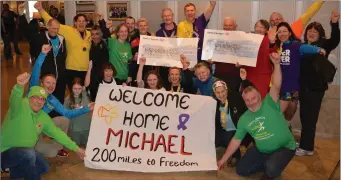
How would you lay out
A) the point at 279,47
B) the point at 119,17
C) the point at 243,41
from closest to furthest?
the point at 279,47, the point at 243,41, the point at 119,17

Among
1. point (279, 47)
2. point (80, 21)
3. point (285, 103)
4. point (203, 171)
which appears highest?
point (80, 21)

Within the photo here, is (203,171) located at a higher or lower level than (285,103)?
lower

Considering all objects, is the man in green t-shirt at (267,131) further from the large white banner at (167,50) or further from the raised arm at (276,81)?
the large white banner at (167,50)

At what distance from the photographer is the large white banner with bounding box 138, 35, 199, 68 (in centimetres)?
496

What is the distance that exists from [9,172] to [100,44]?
6.25 feet

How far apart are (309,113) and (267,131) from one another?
38.0 inches

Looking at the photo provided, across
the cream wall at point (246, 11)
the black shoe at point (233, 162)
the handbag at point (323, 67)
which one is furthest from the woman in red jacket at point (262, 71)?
the cream wall at point (246, 11)

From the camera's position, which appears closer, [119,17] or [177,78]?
[177,78]

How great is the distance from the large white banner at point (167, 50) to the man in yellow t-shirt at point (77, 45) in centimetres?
70

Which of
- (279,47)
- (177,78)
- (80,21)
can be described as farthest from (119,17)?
(279,47)

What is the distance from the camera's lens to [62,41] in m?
4.86

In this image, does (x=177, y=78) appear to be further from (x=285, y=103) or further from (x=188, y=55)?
(x=285, y=103)

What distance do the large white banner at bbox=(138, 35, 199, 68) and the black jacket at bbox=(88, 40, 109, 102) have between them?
0.46 metres

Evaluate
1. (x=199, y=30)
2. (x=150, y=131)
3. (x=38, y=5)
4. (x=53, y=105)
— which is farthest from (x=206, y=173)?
(x=38, y=5)
